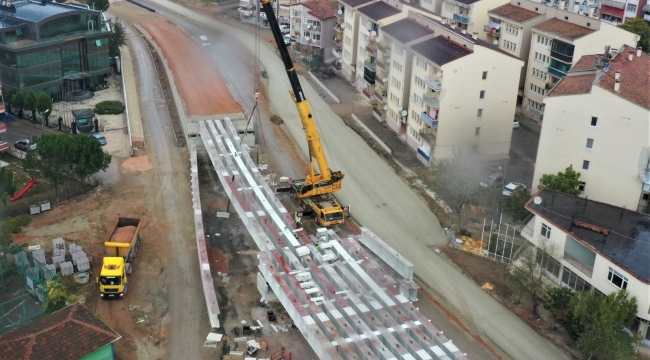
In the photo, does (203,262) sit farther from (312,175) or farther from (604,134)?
(604,134)

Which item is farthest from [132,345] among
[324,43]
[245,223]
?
[324,43]

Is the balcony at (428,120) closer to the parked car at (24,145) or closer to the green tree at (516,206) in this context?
the green tree at (516,206)

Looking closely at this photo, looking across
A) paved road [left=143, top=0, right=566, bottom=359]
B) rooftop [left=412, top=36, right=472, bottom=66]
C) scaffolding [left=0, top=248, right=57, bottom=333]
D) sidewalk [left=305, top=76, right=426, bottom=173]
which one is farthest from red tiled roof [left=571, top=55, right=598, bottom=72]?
scaffolding [left=0, top=248, right=57, bottom=333]

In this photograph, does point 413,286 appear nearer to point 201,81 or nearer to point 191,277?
point 191,277

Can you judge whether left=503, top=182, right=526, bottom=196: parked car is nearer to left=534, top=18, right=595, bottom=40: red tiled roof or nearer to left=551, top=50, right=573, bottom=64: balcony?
left=551, top=50, right=573, bottom=64: balcony

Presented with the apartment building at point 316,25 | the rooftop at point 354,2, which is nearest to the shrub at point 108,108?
the rooftop at point 354,2
